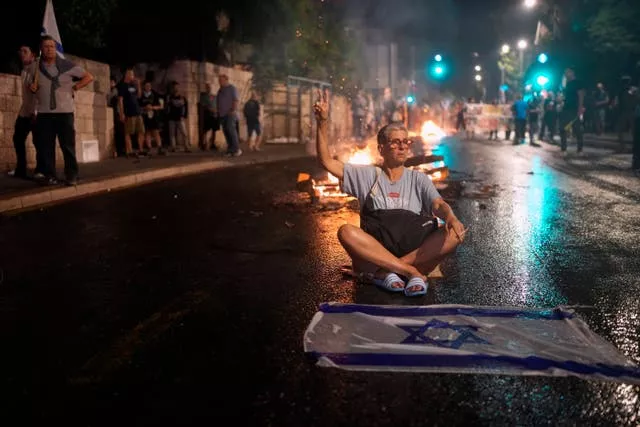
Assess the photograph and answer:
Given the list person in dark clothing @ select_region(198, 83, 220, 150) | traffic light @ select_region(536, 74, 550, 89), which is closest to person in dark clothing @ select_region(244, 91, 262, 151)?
person in dark clothing @ select_region(198, 83, 220, 150)

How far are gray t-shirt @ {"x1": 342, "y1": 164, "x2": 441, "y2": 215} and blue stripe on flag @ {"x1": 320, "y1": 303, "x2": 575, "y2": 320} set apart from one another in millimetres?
1026

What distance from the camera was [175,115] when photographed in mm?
18828

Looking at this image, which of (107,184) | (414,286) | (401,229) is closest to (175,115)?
(107,184)

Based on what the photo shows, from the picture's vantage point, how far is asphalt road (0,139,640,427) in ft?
9.52

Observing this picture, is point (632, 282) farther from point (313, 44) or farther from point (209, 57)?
point (313, 44)

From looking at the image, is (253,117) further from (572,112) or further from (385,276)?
(385,276)

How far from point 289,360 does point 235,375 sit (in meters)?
0.32

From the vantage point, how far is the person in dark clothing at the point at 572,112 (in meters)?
21.1

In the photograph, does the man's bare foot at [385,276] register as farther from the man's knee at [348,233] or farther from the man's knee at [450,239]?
the man's knee at [450,239]

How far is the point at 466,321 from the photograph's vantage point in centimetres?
405

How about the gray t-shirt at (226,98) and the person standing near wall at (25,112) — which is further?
the gray t-shirt at (226,98)

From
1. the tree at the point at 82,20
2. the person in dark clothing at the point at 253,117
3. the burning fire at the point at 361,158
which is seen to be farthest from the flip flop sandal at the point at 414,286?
the person in dark clothing at the point at 253,117

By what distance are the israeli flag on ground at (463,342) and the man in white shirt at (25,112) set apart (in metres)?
7.86

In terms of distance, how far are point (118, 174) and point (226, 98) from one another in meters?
5.96
